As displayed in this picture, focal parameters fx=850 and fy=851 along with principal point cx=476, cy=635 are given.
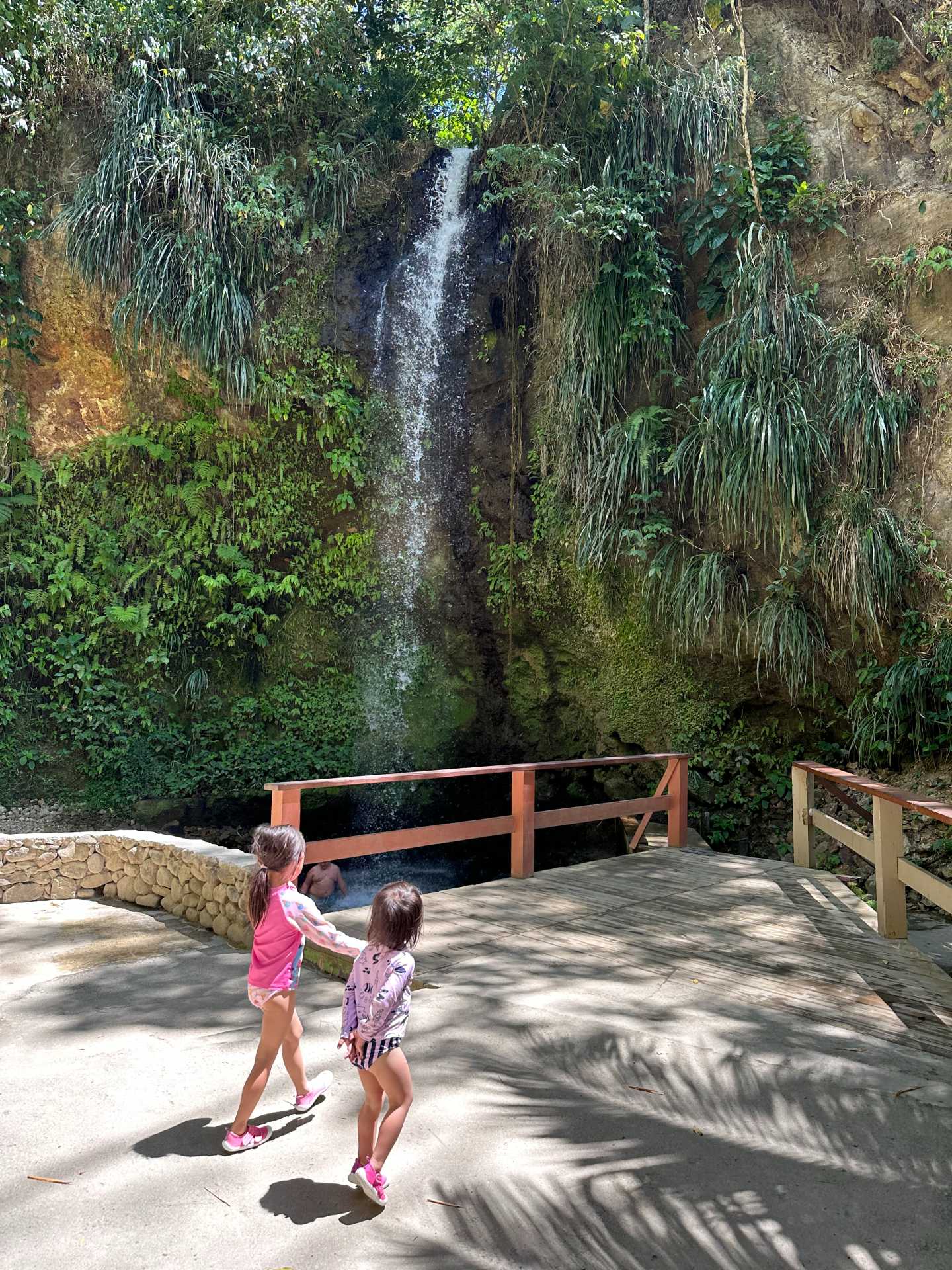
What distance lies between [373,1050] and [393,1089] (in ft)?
0.42

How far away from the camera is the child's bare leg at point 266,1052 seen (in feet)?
8.30

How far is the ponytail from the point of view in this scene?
2.80 metres

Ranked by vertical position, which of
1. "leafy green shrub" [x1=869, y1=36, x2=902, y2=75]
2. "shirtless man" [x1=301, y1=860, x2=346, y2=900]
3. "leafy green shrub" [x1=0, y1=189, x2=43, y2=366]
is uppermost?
"leafy green shrub" [x1=869, y1=36, x2=902, y2=75]

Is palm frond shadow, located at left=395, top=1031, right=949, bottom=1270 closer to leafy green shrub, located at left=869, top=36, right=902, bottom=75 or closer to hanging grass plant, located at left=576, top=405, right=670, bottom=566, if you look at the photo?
hanging grass plant, located at left=576, top=405, right=670, bottom=566

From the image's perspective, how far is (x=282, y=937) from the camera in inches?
109

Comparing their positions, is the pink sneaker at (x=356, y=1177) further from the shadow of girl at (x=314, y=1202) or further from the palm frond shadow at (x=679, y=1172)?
the palm frond shadow at (x=679, y=1172)

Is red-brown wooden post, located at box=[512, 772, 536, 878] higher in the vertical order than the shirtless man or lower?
higher

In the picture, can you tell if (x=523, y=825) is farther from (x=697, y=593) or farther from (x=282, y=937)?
(x=282, y=937)

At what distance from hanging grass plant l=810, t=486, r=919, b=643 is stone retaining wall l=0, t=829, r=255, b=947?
579 cm

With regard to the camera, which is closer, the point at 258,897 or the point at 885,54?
the point at 258,897

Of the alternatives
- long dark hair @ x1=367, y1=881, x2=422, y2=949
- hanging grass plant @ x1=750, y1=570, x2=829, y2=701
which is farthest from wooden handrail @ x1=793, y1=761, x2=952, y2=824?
long dark hair @ x1=367, y1=881, x2=422, y2=949

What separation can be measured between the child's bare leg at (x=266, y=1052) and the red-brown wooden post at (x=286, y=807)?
7.24 ft

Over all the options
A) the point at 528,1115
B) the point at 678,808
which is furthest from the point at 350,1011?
the point at 678,808

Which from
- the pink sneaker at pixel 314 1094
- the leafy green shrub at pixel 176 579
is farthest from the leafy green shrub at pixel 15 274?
the pink sneaker at pixel 314 1094
